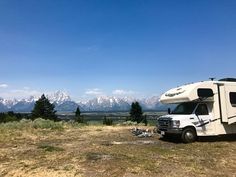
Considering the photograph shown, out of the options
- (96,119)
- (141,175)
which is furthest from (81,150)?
(96,119)

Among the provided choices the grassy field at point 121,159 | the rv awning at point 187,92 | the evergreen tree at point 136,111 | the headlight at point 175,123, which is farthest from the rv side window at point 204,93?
the evergreen tree at point 136,111

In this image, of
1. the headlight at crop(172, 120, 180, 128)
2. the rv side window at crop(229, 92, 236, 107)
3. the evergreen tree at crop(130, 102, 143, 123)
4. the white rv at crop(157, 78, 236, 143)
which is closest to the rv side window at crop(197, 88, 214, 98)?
the white rv at crop(157, 78, 236, 143)

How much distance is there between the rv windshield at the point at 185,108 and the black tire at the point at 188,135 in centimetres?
100

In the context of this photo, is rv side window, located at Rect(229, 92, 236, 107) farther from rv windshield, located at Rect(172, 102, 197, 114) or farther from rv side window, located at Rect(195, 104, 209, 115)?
rv windshield, located at Rect(172, 102, 197, 114)

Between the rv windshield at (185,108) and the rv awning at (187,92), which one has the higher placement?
the rv awning at (187,92)

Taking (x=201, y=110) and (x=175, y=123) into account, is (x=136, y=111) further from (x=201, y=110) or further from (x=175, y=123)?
(x=175, y=123)

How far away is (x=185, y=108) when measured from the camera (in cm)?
1991

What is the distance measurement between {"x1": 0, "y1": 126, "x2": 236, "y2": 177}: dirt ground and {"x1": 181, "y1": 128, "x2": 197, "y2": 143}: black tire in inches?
18.5

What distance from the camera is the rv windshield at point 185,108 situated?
63.9 ft

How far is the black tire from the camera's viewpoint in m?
18.8

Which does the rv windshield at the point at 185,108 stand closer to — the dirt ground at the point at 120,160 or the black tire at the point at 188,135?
the black tire at the point at 188,135

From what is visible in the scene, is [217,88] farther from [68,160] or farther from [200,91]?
[68,160]

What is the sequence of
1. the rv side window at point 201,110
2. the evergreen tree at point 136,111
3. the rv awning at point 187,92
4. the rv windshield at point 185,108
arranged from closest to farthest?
the rv awning at point 187,92 < the rv side window at point 201,110 < the rv windshield at point 185,108 < the evergreen tree at point 136,111

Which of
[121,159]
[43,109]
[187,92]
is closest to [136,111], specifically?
[43,109]
